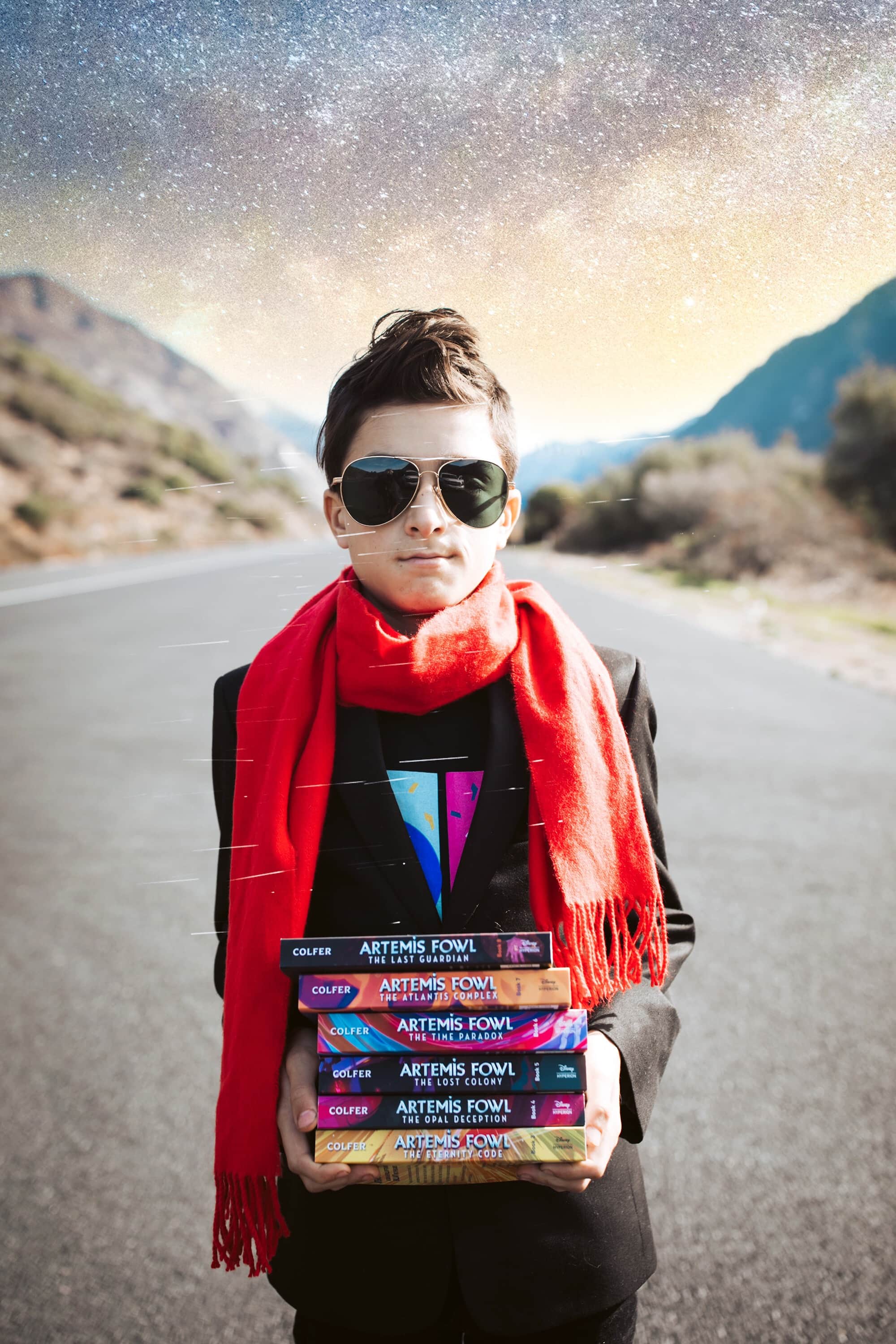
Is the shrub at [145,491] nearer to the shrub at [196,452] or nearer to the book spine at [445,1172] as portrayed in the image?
the shrub at [196,452]

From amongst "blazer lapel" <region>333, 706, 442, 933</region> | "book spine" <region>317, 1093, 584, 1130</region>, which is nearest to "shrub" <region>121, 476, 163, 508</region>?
"blazer lapel" <region>333, 706, 442, 933</region>

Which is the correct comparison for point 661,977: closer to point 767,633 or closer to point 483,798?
point 483,798

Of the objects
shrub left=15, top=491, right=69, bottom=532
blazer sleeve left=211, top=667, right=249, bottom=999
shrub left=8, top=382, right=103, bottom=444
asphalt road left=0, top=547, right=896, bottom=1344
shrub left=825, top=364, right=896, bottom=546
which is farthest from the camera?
shrub left=15, top=491, right=69, bottom=532

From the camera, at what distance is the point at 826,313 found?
0.94 meters

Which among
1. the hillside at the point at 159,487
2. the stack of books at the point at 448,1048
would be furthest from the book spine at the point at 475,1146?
the hillside at the point at 159,487

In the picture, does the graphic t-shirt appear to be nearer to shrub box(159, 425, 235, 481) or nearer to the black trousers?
shrub box(159, 425, 235, 481)

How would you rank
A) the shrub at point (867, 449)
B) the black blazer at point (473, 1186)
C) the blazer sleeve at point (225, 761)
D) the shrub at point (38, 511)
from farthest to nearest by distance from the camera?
1. the shrub at point (38, 511)
2. the shrub at point (867, 449)
3. the blazer sleeve at point (225, 761)
4. the black blazer at point (473, 1186)

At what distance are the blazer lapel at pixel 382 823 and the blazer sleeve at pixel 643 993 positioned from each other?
28 centimetres

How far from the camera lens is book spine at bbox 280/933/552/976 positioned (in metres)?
0.84

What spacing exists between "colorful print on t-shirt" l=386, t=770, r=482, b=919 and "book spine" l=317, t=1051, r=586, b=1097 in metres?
0.21

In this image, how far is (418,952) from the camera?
33.2 inches

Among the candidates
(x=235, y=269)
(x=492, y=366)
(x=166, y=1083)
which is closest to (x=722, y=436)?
(x=492, y=366)

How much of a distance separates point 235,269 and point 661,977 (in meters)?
1.01

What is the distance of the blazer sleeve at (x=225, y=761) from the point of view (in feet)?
3.79
